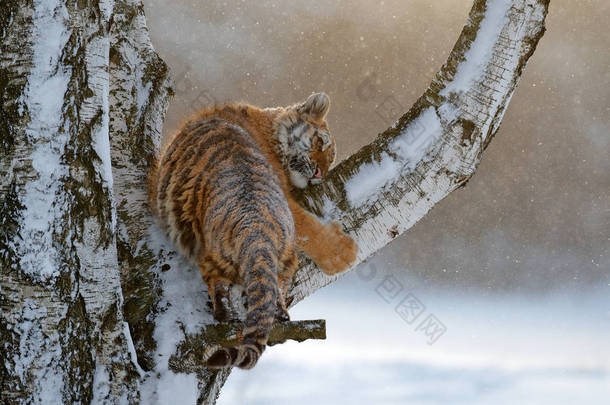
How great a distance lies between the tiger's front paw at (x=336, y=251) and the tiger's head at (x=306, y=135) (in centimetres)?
153

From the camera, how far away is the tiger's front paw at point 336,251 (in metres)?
4.06

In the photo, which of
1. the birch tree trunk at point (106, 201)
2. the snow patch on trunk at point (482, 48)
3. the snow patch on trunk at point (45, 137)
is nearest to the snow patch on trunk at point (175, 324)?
the birch tree trunk at point (106, 201)

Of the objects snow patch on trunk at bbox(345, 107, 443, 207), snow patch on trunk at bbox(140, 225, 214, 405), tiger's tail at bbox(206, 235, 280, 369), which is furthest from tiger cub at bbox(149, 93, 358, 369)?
snow patch on trunk at bbox(345, 107, 443, 207)

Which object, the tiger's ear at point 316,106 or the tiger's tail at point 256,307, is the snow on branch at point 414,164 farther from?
the tiger's ear at point 316,106

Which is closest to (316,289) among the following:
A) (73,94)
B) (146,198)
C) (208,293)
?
(208,293)

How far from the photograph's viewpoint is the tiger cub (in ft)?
9.66

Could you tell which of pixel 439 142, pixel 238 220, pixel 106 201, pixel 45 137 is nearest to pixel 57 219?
pixel 106 201

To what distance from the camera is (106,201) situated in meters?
3.16

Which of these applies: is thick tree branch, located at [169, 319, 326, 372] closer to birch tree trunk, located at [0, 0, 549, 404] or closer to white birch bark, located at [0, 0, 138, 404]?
birch tree trunk, located at [0, 0, 549, 404]

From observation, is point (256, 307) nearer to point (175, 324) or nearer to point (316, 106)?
point (175, 324)

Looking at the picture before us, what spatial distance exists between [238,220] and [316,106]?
9.14ft

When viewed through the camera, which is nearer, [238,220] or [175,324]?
[238,220]

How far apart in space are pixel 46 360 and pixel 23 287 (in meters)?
0.41

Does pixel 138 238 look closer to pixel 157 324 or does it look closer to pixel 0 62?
pixel 157 324
